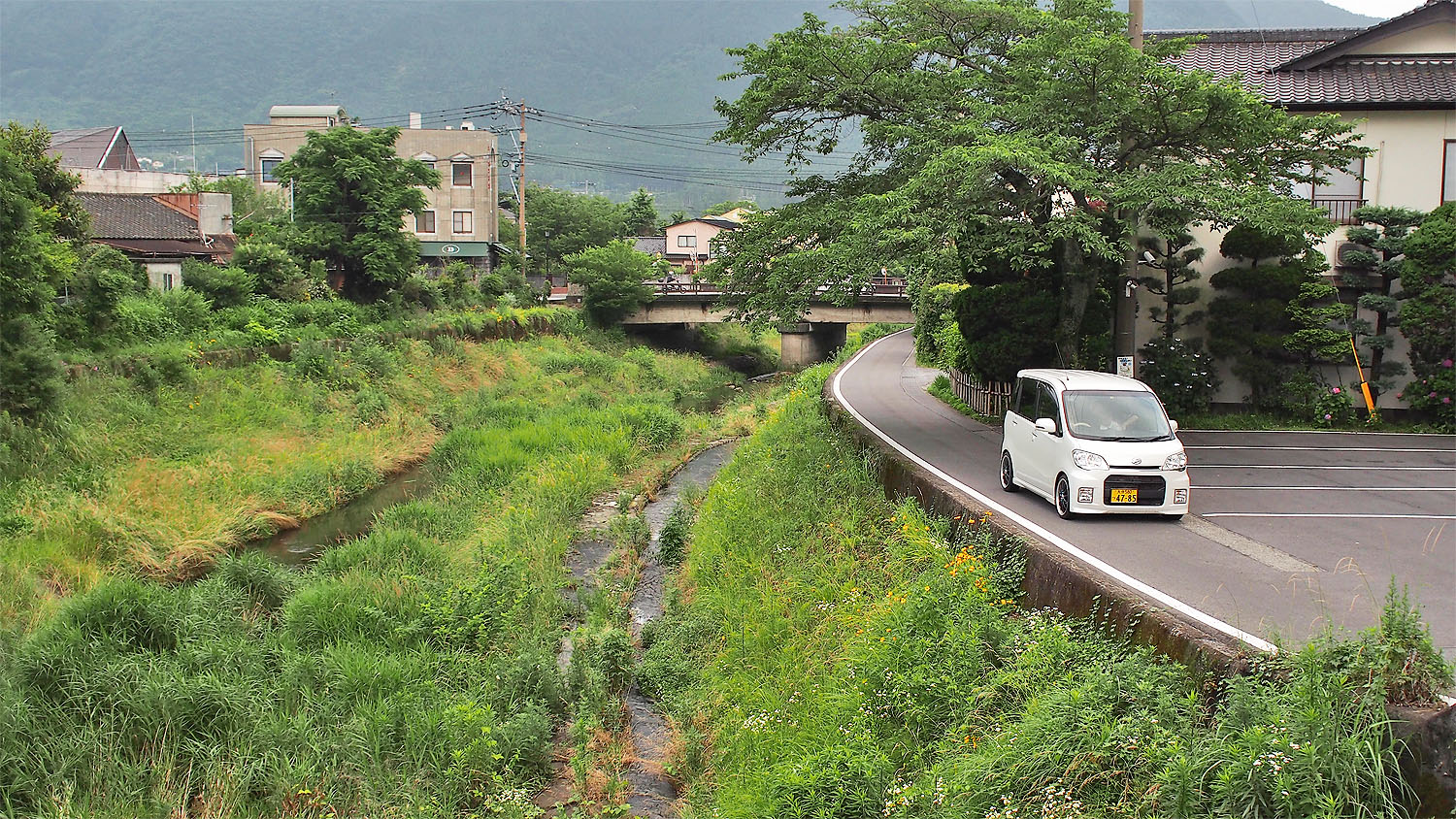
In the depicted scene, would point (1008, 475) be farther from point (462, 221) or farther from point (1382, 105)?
point (462, 221)

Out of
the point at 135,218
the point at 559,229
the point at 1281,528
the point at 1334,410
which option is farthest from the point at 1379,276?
the point at 559,229

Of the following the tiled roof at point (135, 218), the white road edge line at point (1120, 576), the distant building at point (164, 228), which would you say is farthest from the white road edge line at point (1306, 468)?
the tiled roof at point (135, 218)

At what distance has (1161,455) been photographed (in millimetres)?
11141

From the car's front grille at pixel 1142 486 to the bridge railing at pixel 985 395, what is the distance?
9258 millimetres

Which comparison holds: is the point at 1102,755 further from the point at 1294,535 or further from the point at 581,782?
the point at 1294,535

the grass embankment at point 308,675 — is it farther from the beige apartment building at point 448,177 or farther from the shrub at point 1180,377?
the beige apartment building at point 448,177

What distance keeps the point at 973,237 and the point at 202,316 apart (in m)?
20.9

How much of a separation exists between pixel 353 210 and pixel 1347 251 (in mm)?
30939

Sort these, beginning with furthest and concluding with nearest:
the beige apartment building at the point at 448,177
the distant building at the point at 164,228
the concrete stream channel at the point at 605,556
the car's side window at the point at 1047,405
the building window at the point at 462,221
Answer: the building window at the point at 462,221 < the beige apartment building at the point at 448,177 < the distant building at the point at 164,228 < the car's side window at the point at 1047,405 < the concrete stream channel at the point at 605,556

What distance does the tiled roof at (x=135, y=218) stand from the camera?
34688 millimetres

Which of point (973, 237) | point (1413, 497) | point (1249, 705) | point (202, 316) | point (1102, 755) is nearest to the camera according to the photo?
point (1249, 705)

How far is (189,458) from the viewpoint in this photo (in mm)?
20516

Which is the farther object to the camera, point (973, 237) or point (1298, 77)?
point (1298, 77)

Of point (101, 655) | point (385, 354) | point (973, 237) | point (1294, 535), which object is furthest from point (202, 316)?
point (1294, 535)
